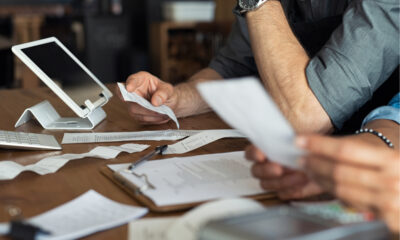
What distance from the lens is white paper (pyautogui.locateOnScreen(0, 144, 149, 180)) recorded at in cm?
90

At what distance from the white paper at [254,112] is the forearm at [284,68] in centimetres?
44

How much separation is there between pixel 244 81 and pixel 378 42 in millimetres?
561

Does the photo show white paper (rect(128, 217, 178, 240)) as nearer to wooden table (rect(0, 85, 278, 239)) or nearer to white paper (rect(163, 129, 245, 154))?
wooden table (rect(0, 85, 278, 239))

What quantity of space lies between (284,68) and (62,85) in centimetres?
58

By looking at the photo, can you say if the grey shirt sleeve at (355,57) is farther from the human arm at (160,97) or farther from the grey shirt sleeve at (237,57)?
the grey shirt sleeve at (237,57)

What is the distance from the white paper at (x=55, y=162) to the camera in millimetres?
898

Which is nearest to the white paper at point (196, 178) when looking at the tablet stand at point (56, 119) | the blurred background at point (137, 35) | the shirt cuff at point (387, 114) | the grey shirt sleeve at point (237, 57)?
the shirt cuff at point (387, 114)

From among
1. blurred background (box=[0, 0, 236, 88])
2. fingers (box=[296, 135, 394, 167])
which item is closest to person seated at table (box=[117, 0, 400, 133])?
fingers (box=[296, 135, 394, 167])

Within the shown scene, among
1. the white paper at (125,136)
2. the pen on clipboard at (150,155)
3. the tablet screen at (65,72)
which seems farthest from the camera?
the tablet screen at (65,72)

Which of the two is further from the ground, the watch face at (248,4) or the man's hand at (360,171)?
the watch face at (248,4)

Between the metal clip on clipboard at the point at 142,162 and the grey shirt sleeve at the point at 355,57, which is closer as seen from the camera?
the metal clip on clipboard at the point at 142,162

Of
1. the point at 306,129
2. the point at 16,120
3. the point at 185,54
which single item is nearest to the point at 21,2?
the point at 185,54

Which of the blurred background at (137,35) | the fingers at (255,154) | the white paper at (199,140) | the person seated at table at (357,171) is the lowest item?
the blurred background at (137,35)

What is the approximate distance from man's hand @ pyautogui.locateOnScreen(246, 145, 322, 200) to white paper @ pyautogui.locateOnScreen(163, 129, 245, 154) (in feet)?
1.05
